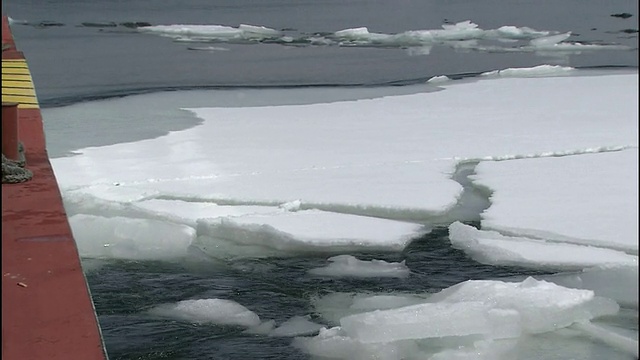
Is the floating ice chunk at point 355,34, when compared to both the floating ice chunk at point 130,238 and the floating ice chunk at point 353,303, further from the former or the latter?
the floating ice chunk at point 353,303

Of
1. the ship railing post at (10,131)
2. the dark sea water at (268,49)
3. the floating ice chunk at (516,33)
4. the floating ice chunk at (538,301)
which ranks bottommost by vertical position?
the dark sea water at (268,49)

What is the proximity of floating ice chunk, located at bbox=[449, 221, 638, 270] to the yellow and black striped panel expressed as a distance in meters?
3.98

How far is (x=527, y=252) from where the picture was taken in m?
3.83

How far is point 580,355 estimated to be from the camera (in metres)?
2.82

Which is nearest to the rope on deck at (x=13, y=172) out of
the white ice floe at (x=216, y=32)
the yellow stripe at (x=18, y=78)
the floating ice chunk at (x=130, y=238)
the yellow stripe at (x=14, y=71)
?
the floating ice chunk at (x=130, y=238)

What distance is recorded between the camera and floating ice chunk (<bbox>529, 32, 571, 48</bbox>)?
1396 cm

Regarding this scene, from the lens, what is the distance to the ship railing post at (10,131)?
4129mm

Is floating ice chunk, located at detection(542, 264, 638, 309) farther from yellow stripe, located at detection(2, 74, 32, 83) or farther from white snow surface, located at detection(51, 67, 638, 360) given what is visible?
yellow stripe, located at detection(2, 74, 32, 83)

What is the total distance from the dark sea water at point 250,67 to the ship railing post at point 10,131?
36.4 inches

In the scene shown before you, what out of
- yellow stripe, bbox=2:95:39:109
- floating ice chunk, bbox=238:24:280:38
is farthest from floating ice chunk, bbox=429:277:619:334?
floating ice chunk, bbox=238:24:280:38

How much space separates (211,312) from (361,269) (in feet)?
2.50

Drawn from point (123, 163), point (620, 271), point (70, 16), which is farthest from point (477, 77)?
point (70, 16)

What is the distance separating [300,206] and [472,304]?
1.76 metres

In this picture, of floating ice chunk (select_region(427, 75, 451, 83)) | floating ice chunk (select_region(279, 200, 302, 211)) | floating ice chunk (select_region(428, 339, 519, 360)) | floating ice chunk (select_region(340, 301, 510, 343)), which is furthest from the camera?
floating ice chunk (select_region(427, 75, 451, 83))
